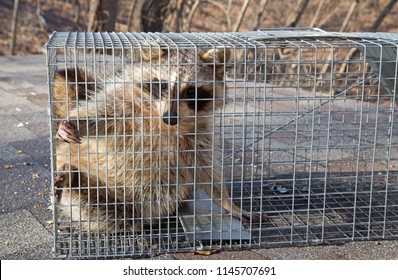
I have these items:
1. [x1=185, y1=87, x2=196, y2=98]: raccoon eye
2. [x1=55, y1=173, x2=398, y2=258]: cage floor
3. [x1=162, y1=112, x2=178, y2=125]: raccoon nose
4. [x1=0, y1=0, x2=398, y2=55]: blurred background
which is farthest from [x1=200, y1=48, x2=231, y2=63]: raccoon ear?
[x1=0, y1=0, x2=398, y2=55]: blurred background

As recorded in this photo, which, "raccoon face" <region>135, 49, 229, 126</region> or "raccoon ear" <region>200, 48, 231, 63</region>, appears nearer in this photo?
"raccoon face" <region>135, 49, 229, 126</region>

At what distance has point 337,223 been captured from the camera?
11.3ft

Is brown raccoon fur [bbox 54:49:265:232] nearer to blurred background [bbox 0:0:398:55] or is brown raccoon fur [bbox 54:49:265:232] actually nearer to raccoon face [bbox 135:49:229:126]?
raccoon face [bbox 135:49:229:126]

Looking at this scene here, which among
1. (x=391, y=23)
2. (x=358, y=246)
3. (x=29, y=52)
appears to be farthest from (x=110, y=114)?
(x=29, y=52)

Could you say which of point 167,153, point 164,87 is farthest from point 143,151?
point 164,87

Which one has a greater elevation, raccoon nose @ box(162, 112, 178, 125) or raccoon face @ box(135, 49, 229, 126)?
raccoon face @ box(135, 49, 229, 126)

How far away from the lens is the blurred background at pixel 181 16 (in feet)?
30.2

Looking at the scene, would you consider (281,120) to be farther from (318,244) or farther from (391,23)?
(391,23)

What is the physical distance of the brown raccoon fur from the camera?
9.77 feet

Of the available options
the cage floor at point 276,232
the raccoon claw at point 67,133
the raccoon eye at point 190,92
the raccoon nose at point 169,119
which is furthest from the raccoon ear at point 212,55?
the raccoon claw at point 67,133

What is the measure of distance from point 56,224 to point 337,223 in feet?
5.80

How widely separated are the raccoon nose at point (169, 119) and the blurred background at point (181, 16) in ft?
20.5

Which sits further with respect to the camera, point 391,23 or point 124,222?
point 391,23

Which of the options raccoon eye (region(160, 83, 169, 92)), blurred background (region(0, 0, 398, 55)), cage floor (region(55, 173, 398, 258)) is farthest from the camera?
blurred background (region(0, 0, 398, 55))
